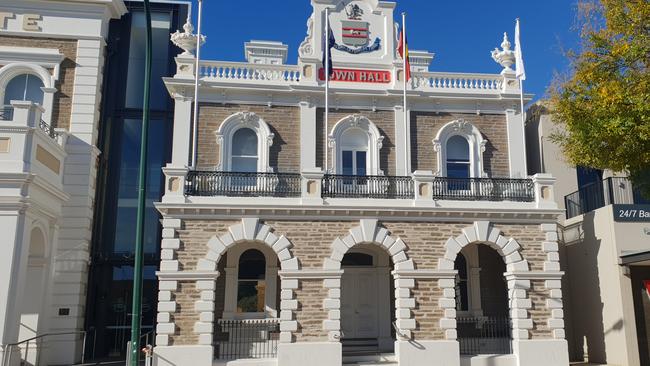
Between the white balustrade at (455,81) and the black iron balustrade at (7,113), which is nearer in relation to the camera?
the black iron balustrade at (7,113)

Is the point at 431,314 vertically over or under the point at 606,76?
under

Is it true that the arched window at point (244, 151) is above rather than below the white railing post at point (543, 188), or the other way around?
above

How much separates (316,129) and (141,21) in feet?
29.2

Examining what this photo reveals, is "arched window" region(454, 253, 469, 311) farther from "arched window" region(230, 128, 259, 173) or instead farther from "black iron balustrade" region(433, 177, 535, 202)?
"arched window" region(230, 128, 259, 173)

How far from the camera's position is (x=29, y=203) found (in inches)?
604

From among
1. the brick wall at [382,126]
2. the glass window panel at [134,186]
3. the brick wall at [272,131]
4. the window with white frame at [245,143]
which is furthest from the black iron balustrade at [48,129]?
the brick wall at [382,126]

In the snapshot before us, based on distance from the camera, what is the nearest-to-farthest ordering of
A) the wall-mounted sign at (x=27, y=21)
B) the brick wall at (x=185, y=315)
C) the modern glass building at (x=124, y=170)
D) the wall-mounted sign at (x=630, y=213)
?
the brick wall at (x=185, y=315), the wall-mounted sign at (x=630, y=213), the modern glass building at (x=124, y=170), the wall-mounted sign at (x=27, y=21)

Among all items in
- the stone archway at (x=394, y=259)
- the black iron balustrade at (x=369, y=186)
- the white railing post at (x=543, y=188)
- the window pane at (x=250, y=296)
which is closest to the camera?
the stone archway at (x=394, y=259)

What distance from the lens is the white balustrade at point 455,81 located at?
20.0 meters

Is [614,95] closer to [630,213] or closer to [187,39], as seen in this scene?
[630,213]

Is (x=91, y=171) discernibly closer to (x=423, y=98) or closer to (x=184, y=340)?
(x=184, y=340)

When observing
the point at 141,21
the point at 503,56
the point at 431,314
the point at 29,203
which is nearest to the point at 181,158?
the point at 29,203

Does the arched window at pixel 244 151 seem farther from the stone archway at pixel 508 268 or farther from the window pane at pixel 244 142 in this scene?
the stone archway at pixel 508 268

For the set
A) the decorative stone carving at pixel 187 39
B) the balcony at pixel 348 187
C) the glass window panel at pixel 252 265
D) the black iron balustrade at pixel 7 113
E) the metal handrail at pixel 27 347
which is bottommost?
the metal handrail at pixel 27 347
